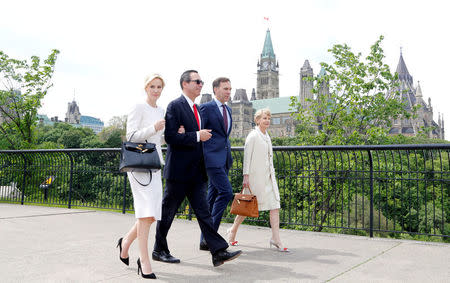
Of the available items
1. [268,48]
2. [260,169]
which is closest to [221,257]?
[260,169]

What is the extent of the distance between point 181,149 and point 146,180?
2.01 ft

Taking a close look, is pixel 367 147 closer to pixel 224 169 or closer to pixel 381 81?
pixel 224 169

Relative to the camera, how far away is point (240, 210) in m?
4.97

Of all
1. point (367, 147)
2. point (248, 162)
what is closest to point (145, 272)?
point (248, 162)

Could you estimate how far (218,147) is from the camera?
4.55 meters

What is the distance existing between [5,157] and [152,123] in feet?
30.8

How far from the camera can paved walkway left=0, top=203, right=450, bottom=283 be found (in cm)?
374

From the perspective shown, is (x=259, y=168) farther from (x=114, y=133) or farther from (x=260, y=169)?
(x=114, y=133)

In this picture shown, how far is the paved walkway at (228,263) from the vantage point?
3736 mm

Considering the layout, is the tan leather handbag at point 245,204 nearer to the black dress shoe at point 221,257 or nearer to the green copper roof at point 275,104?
the black dress shoe at point 221,257

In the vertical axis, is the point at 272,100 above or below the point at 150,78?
above

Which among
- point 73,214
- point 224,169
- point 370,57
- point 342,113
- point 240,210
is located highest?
A: point 370,57

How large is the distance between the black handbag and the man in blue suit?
89cm

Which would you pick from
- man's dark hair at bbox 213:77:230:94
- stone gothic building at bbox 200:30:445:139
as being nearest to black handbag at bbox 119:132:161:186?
man's dark hair at bbox 213:77:230:94
